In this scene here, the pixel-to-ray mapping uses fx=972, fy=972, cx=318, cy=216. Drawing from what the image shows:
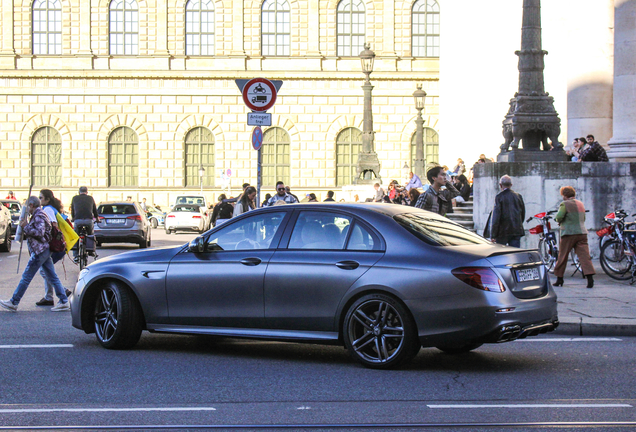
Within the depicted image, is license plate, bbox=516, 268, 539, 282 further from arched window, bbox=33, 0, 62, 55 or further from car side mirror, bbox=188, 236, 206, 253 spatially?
arched window, bbox=33, 0, 62, 55

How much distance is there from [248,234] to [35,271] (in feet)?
15.9

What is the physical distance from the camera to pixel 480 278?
773 centimetres

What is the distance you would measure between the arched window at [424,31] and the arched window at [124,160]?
52.1 ft

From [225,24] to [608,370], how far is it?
4612cm

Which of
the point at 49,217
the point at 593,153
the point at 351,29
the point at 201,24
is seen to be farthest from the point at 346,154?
the point at 49,217

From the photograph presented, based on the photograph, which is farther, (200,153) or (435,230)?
(200,153)

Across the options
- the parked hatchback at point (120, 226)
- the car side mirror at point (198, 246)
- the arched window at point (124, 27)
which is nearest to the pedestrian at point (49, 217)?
the car side mirror at point (198, 246)

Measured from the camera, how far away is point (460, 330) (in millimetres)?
7742

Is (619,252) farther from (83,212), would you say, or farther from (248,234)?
(83,212)

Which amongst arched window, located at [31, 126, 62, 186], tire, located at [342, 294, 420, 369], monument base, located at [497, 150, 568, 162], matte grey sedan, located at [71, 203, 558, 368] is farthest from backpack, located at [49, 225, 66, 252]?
arched window, located at [31, 126, 62, 186]

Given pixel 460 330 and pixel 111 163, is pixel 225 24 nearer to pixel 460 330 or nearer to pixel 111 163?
pixel 111 163

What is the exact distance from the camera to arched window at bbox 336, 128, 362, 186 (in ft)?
171

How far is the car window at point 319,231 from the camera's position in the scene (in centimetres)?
840

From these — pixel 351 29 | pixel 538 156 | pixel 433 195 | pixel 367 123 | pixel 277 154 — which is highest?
pixel 351 29
